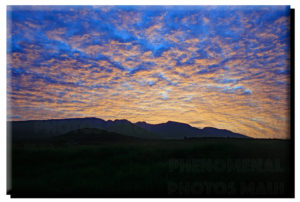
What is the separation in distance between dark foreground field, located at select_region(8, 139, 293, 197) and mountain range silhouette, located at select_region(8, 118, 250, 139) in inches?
12.2

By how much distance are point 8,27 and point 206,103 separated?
565cm

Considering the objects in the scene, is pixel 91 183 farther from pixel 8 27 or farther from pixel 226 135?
pixel 8 27

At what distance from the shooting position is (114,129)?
399cm

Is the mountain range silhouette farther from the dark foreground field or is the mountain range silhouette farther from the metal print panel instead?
the dark foreground field

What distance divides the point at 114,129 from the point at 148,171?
139cm

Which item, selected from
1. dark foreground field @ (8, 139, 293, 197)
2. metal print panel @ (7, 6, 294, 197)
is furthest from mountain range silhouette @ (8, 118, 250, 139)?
dark foreground field @ (8, 139, 293, 197)

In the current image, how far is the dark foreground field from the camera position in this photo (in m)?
3.62

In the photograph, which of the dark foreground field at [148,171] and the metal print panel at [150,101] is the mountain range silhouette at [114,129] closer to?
the metal print panel at [150,101]

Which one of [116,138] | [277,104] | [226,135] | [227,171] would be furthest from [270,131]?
[116,138]

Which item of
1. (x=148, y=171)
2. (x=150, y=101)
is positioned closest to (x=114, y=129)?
(x=150, y=101)

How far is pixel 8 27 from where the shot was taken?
12.8ft

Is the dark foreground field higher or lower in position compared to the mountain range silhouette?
lower

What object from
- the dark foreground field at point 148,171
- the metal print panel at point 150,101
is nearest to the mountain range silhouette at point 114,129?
the metal print panel at point 150,101

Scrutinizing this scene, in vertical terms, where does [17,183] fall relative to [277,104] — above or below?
below
